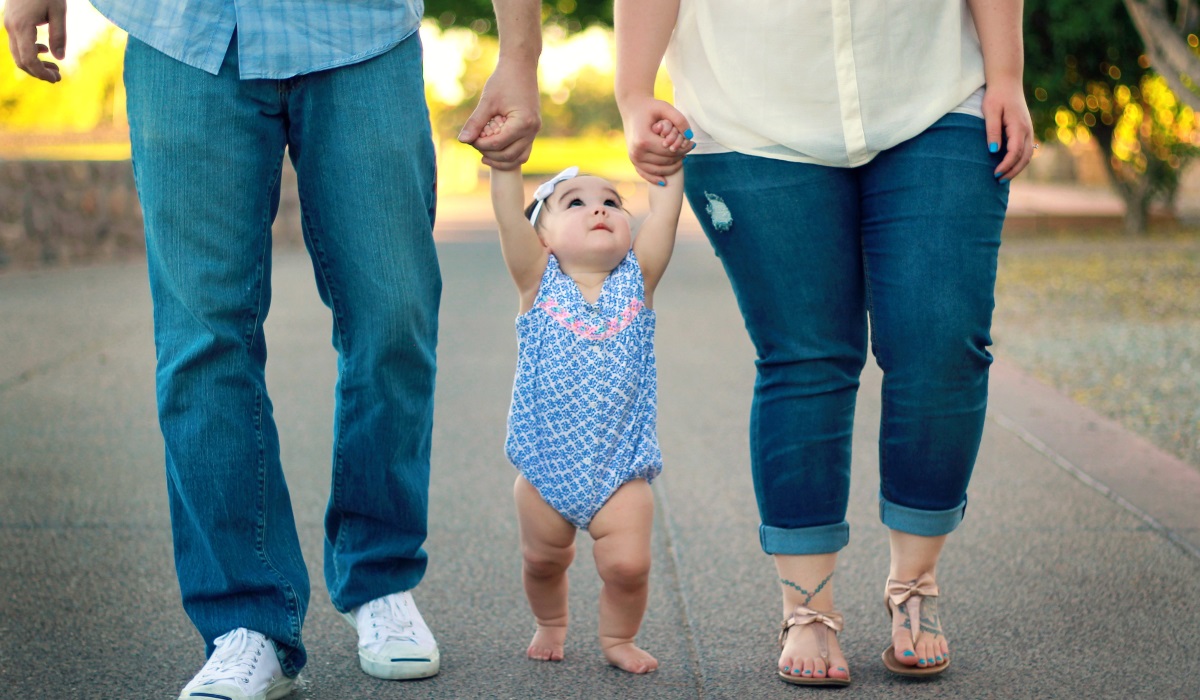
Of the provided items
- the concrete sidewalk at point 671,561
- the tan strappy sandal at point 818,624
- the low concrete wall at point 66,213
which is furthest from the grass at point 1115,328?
the low concrete wall at point 66,213

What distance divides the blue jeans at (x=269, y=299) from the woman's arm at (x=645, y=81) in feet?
1.19

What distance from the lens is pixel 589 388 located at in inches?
92.0

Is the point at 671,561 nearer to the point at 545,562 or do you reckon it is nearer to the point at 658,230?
the point at 545,562

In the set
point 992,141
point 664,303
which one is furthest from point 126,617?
point 664,303

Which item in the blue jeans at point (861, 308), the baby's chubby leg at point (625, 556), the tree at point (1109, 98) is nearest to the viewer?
the blue jeans at point (861, 308)

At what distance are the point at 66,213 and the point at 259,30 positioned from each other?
31.3 feet

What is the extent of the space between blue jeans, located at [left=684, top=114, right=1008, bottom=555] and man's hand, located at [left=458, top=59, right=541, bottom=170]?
1.06 feet

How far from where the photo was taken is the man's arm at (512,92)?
2268mm

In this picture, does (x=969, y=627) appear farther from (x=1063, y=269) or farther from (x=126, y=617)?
(x=1063, y=269)

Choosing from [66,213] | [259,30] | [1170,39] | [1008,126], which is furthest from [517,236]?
[66,213]

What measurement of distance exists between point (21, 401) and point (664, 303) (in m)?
4.25

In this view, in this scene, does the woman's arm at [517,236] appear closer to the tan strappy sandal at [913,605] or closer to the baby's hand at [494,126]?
the baby's hand at [494,126]

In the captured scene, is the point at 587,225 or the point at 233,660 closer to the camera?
the point at 233,660

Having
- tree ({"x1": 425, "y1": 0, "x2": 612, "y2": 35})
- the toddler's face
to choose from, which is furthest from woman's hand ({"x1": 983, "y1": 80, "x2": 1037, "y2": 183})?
tree ({"x1": 425, "y1": 0, "x2": 612, "y2": 35})
